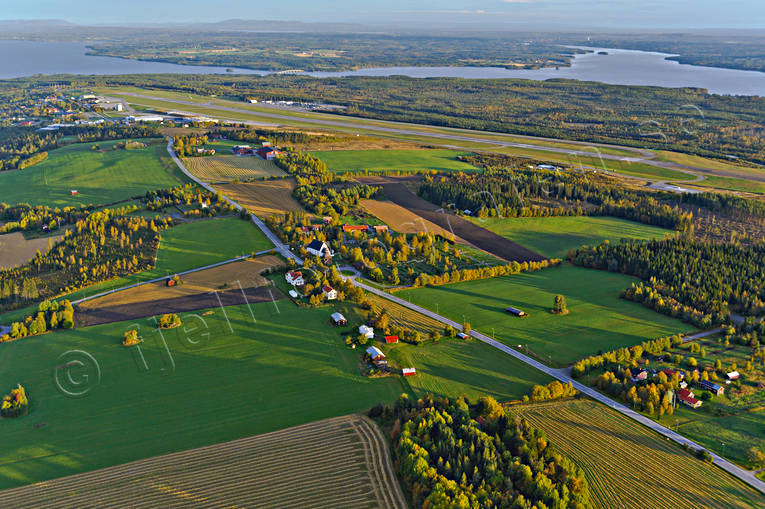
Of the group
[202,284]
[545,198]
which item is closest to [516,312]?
[202,284]

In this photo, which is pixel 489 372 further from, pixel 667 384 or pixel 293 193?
pixel 293 193

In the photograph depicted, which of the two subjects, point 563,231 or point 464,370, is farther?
point 563,231

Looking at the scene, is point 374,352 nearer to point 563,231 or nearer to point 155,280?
point 155,280

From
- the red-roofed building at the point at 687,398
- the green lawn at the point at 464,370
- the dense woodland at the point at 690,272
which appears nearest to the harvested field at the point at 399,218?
the dense woodland at the point at 690,272

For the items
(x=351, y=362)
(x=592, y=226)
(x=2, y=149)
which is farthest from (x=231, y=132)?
(x=351, y=362)

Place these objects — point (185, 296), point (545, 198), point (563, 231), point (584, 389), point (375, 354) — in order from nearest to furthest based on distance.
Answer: point (584, 389)
point (375, 354)
point (185, 296)
point (563, 231)
point (545, 198)

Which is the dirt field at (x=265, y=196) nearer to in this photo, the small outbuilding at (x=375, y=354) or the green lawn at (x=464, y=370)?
the small outbuilding at (x=375, y=354)
